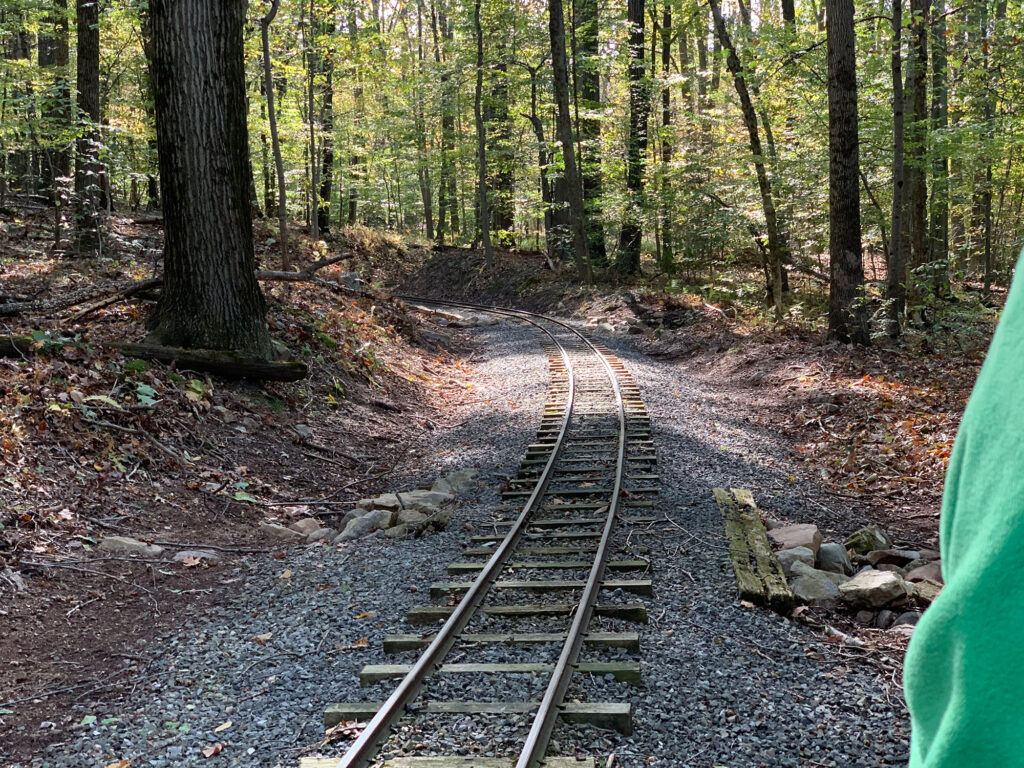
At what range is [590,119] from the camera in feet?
87.2

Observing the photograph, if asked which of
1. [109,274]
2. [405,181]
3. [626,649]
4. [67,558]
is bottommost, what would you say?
[626,649]

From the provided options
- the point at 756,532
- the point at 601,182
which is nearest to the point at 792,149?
the point at 601,182

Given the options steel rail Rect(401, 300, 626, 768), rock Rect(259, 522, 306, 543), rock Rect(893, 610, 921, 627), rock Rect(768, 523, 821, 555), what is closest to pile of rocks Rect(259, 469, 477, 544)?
rock Rect(259, 522, 306, 543)

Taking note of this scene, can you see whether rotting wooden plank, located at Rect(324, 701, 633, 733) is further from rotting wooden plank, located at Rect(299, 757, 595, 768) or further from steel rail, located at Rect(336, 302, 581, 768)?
rotting wooden plank, located at Rect(299, 757, 595, 768)

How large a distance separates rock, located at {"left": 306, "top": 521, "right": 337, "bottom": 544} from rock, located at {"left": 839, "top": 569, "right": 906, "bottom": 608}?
4.53m

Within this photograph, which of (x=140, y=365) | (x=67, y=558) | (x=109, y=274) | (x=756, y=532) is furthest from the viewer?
(x=109, y=274)

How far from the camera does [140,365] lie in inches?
343

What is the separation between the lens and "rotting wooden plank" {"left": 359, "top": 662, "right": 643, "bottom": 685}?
4.66 meters

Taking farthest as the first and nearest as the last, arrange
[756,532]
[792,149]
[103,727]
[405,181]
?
[405,181] → [792,149] → [756,532] → [103,727]

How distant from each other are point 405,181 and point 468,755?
128 feet

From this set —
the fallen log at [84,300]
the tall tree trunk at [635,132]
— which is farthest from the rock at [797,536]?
the tall tree trunk at [635,132]

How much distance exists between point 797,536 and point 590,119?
875 inches

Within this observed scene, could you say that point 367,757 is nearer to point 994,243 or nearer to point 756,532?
point 756,532

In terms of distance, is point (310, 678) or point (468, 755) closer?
point (468, 755)
